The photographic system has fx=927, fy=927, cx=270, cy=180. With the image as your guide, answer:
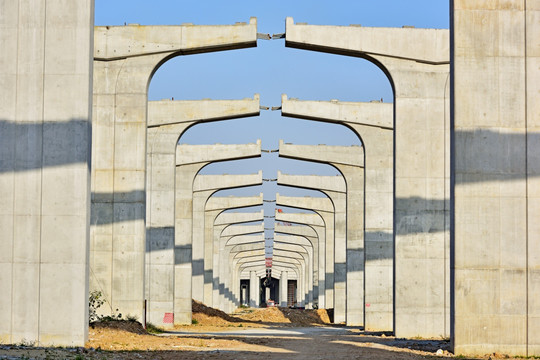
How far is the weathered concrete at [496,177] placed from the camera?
737 inches

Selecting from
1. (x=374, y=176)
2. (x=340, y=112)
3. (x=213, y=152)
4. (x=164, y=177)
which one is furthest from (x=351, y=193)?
(x=164, y=177)

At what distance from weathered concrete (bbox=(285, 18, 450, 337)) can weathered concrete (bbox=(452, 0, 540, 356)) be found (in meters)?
8.23

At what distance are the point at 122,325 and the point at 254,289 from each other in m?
86.5

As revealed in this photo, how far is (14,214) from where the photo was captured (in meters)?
18.6

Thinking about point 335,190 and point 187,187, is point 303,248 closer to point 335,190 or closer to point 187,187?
point 335,190

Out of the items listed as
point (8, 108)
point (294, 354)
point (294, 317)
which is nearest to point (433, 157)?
point (294, 354)

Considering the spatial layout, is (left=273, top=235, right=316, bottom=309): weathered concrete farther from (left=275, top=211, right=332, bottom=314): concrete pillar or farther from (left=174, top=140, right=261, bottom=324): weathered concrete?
(left=174, top=140, right=261, bottom=324): weathered concrete

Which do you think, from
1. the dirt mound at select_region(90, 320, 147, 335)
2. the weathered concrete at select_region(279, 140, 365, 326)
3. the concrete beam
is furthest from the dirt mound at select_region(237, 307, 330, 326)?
the concrete beam

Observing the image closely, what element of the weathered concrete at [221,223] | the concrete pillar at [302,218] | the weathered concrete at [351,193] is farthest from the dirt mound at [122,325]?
the weathered concrete at [221,223]

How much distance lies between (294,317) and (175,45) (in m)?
28.8

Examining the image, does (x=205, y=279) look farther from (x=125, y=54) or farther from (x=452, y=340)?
(x=452, y=340)

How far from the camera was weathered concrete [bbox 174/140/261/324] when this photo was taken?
40.5 m

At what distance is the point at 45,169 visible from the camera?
18.6 metres

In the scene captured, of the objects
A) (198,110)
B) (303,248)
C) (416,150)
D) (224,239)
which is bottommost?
(303,248)
